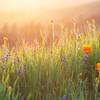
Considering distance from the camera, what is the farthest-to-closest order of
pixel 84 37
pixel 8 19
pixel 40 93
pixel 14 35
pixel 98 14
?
pixel 98 14
pixel 8 19
pixel 14 35
pixel 84 37
pixel 40 93

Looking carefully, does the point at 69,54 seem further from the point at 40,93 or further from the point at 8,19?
the point at 8,19

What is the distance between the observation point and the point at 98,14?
11.4 metres

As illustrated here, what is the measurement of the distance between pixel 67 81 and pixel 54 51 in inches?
18.7

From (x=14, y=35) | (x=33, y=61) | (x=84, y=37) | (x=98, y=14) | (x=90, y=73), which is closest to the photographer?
(x=33, y=61)

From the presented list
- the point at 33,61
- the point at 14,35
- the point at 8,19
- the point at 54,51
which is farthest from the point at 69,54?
the point at 8,19

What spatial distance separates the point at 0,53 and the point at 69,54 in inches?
26.8

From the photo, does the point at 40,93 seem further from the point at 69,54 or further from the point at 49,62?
the point at 69,54

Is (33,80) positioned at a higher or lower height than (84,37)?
lower

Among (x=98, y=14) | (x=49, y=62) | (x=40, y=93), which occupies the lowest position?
(x=40, y=93)

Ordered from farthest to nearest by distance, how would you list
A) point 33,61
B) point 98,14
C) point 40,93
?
point 98,14, point 33,61, point 40,93

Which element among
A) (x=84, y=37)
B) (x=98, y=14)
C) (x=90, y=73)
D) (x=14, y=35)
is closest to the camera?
(x=90, y=73)

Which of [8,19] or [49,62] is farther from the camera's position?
[8,19]

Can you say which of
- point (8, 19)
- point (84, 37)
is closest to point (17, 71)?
point (84, 37)

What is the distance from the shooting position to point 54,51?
14.2 ft
